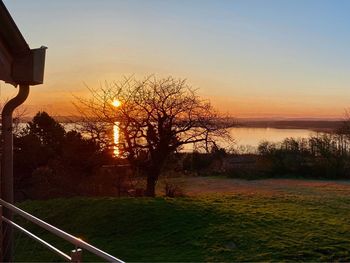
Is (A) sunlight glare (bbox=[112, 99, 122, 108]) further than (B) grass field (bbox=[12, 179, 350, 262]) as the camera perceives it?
Yes

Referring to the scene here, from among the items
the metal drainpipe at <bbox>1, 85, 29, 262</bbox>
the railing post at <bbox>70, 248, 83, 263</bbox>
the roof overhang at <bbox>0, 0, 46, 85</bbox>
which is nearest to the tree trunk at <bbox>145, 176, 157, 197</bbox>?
the metal drainpipe at <bbox>1, 85, 29, 262</bbox>

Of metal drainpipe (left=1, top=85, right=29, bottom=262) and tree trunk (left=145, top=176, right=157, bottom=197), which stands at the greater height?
metal drainpipe (left=1, top=85, right=29, bottom=262)

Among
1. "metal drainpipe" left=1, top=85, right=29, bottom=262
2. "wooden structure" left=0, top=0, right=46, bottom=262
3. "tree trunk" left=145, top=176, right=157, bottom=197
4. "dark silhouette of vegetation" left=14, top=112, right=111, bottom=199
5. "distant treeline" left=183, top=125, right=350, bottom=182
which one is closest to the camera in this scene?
"wooden structure" left=0, top=0, right=46, bottom=262

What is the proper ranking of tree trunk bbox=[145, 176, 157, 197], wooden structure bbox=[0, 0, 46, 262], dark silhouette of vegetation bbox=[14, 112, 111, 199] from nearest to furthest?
wooden structure bbox=[0, 0, 46, 262] < tree trunk bbox=[145, 176, 157, 197] < dark silhouette of vegetation bbox=[14, 112, 111, 199]

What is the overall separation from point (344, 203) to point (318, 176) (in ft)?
38.2

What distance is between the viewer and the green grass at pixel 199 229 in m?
8.27

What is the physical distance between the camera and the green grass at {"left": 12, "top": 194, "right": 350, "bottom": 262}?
27.1 ft

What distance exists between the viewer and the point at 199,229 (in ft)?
31.5

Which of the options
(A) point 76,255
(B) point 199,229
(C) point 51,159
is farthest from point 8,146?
(C) point 51,159

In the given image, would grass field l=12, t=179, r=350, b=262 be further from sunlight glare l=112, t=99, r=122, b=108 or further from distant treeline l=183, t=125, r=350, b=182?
distant treeline l=183, t=125, r=350, b=182

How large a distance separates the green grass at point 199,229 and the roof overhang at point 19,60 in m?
4.06

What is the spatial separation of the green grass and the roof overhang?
4.06m

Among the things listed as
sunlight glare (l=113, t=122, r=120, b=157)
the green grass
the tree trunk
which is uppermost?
sunlight glare (l=113, t=122, r=120, b=157)

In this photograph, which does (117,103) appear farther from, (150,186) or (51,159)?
(51,159)
